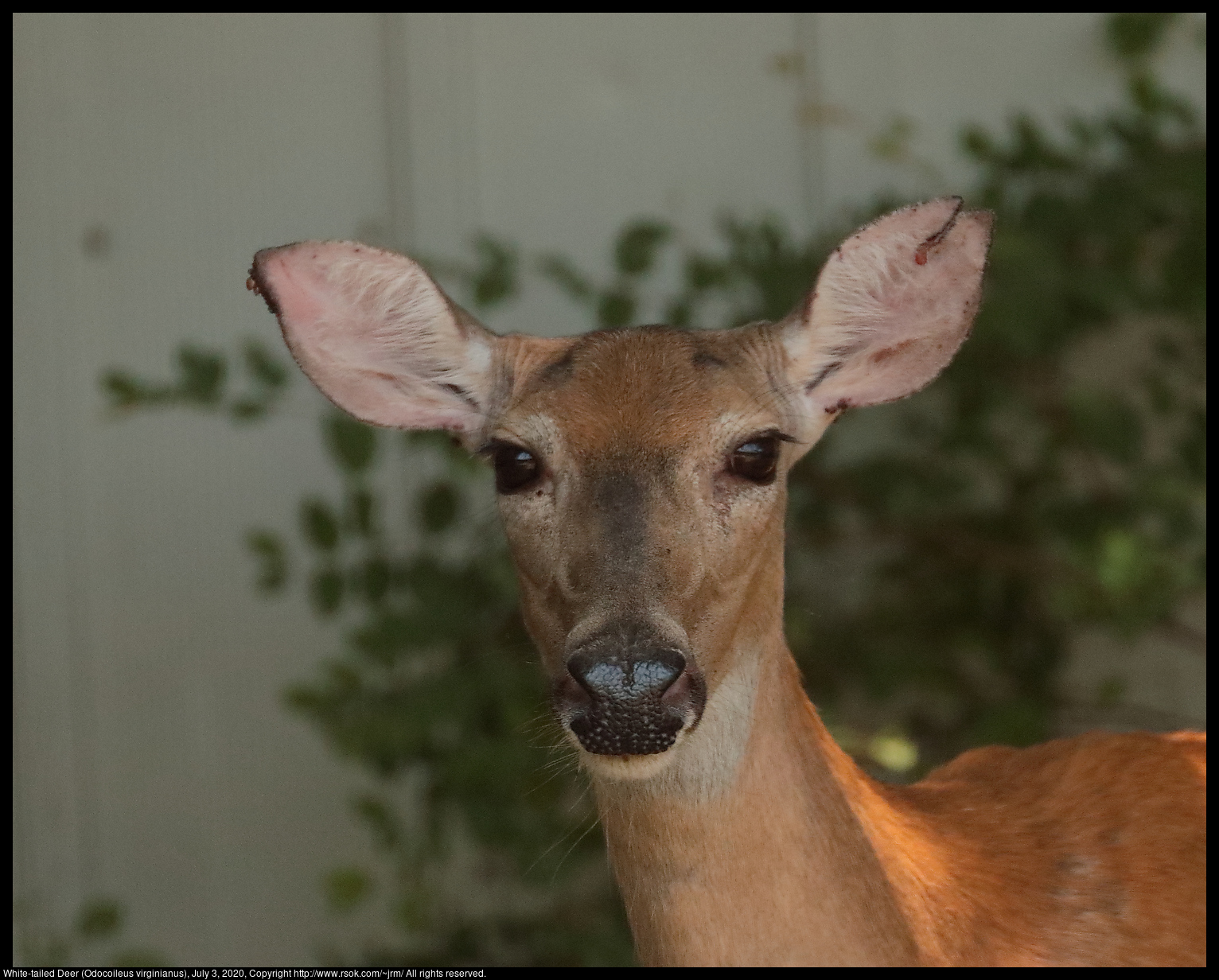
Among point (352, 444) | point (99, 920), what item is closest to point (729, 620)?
point (352, 444)

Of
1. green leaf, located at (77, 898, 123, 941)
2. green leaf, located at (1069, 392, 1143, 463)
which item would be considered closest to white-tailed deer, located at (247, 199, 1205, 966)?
green leaf, located at (1069, 392, 1143, 463)

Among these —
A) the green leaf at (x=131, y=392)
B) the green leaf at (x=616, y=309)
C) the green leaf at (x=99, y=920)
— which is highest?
the green leaf at (x=616, y=309)

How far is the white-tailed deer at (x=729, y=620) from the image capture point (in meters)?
2.20

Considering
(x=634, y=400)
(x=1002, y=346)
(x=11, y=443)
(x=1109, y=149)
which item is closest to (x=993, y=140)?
(x=1109, y=149)

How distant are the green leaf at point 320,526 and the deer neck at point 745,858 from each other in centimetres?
187

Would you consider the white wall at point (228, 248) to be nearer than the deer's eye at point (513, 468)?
No

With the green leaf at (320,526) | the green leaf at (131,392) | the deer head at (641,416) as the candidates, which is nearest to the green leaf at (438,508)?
the green leaf at (320,526)

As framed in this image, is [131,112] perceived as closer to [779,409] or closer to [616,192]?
[616,192]

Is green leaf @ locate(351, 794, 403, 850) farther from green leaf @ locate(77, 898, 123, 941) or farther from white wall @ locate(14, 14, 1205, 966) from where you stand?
green leaf @ locate(77, 898, 123, 941)

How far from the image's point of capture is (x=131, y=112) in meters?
4.75

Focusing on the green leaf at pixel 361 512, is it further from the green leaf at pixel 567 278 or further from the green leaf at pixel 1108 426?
the green leaf at pixel 1108 426
